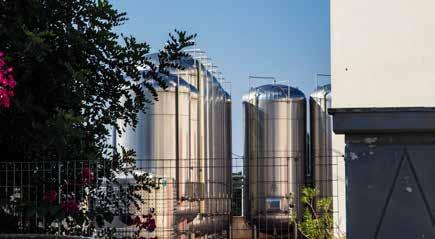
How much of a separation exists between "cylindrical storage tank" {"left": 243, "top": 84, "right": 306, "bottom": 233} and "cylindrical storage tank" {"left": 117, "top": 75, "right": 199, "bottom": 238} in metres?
2.16

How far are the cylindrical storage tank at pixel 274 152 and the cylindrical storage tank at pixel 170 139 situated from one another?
216cm

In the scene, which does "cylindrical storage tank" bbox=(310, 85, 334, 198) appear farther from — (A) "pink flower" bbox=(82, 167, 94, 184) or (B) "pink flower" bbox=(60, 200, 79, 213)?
(B) "pink flower" bbox=(60, 200, 79, 213)

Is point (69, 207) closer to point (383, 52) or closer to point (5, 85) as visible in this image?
point (5, 85)

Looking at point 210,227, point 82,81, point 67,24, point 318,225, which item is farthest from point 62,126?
point 210,227

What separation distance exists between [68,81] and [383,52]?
3.82 meters

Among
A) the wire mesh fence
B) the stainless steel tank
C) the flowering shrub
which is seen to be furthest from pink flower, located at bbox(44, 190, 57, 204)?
the stainless steel tank

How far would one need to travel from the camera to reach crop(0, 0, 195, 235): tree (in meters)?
6.60

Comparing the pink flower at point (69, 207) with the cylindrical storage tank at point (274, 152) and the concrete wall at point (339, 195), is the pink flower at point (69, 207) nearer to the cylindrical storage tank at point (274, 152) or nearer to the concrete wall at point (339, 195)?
the concrete wall at point (339, 195)

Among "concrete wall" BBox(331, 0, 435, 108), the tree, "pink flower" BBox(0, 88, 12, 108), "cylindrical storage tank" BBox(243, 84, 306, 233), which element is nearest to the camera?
"pink flower" BBox(0, 88, 12, 108)

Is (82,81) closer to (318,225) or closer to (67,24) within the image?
(67,24)

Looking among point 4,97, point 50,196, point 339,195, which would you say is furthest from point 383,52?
point 4,97

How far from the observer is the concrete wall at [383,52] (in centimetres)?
865

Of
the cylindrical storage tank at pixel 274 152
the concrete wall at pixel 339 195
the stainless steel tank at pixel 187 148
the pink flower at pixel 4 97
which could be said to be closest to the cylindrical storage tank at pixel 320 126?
the cylindrical storage tank at pixel 274 152

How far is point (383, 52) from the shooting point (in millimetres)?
8781
